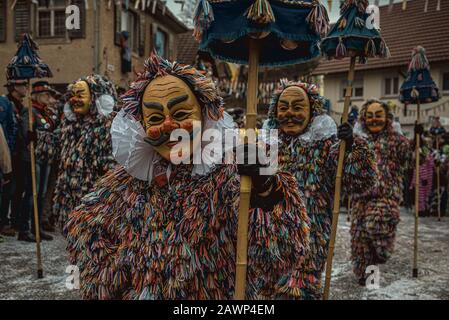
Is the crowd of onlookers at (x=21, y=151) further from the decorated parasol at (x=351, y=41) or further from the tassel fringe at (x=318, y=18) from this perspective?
the tassel fringe at (x=318, y=18)

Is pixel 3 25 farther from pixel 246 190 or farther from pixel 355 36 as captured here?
pixel 246 190

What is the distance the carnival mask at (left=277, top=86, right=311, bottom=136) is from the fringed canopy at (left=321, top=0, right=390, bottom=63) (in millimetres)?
391

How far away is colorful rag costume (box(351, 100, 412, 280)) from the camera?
480cm

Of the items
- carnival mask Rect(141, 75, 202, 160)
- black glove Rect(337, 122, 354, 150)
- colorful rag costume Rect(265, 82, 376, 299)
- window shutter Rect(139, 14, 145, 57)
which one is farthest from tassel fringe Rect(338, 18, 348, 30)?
window shutter Rect(139, 14, 145, 57)

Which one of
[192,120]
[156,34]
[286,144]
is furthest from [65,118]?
[156,34]

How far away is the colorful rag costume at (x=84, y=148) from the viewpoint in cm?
427

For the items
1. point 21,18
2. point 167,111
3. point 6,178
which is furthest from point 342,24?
point 21,18

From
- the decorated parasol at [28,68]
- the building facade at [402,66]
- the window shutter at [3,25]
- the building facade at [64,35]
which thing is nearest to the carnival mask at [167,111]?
the decorated parasol at [28,68]

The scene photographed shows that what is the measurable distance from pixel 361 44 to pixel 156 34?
1477 cm

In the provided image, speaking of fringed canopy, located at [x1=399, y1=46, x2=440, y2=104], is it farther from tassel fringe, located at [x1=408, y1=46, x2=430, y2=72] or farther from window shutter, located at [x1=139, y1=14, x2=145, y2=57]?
window shutter, located at [x1=139, y1=14, x2=145, y2=57]

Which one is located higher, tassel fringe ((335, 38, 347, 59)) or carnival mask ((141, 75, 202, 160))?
tassel fringe ((335, 38, 347, 59))

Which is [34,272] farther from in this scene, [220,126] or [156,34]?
[156,34]

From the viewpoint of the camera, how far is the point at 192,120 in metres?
2.14
